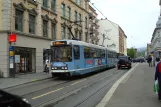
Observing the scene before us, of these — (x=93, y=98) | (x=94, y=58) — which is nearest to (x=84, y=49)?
(x=94, y=58)

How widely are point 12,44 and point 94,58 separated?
325 inches

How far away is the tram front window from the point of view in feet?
67.7

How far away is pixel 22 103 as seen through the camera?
18.6 ft

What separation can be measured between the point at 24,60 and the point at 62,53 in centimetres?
777

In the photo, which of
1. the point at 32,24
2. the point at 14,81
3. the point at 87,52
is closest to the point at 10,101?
the point at 14,81

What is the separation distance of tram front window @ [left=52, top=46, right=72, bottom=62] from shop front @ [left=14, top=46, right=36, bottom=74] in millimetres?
5585

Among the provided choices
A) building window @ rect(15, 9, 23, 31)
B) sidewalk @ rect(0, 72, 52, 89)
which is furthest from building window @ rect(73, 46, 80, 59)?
building window @ rect(15, 9, 23, 31)

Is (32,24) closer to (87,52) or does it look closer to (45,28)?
(45,28)

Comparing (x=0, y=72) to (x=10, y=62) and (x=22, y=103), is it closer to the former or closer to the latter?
(x=10, y=62)

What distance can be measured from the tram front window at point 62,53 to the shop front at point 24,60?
5.58 meters

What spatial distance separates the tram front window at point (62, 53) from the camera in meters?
20.6

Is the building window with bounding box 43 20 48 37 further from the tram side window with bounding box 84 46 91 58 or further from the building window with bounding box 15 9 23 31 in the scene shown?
the tram side window with bounding box 84 46 91 58

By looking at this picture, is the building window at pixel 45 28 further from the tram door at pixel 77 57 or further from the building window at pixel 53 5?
the tram door at pixel 77 57

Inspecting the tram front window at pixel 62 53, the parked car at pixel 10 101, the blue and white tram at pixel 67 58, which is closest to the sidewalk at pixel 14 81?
the blue and white tram at pixel 67 58
